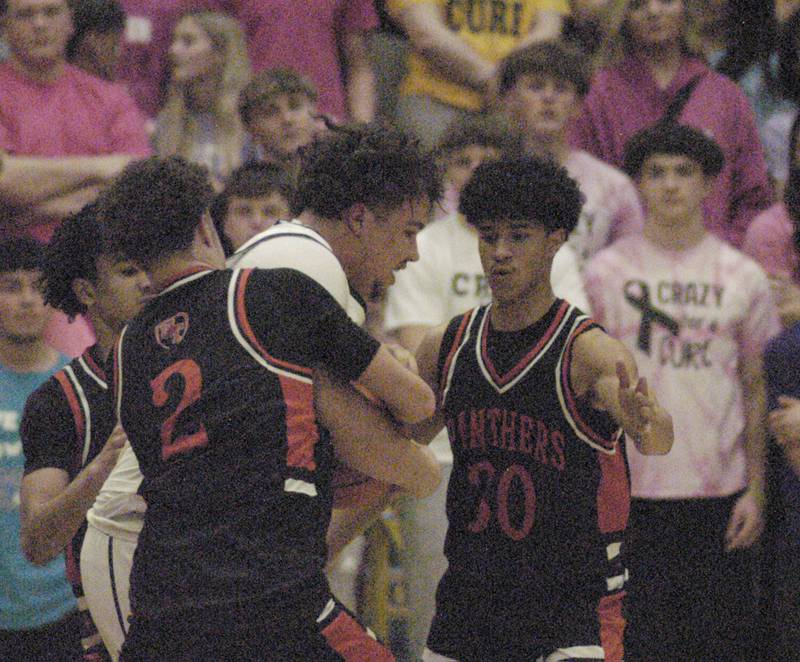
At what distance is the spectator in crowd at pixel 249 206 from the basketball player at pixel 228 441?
85.3 inches

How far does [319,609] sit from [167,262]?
86 cm

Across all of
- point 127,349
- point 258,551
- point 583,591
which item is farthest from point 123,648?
point 583,591

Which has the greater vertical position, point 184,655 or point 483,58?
point 483,58

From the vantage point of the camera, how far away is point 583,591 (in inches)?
160

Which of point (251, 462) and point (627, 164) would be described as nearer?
point (251, 462)

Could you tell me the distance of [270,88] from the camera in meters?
6.15

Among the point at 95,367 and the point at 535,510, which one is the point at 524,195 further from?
the point at 95,367

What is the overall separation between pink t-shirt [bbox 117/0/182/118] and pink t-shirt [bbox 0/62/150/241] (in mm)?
675

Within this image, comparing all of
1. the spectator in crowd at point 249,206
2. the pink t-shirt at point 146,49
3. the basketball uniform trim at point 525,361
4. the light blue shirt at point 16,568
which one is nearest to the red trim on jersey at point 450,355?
the basketball uniform trim at point 525,361

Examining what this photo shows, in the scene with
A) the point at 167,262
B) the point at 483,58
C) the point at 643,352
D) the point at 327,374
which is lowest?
the point at 643,352

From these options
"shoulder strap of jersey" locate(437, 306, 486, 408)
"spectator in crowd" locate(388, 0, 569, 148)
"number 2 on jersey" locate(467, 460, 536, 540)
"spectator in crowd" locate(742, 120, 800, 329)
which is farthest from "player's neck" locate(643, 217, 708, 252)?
"number 2 on jersey" locate(467, 460, 536, 540)

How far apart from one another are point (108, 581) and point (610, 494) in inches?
54.6

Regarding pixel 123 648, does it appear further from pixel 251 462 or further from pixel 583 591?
pixel 583 591

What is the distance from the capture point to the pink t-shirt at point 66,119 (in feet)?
20.6
